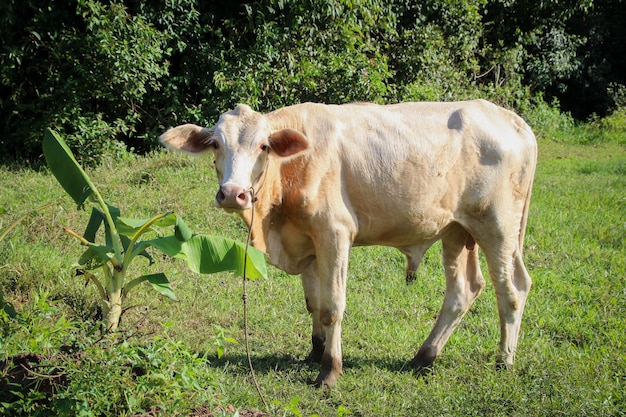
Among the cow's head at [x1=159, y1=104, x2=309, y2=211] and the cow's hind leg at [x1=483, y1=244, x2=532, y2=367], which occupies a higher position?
the cow's head at [x1=159, y1=104, x2=309, y2=211]

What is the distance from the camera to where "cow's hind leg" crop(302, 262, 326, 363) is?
17.9 feet

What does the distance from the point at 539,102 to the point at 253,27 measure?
8615 mm

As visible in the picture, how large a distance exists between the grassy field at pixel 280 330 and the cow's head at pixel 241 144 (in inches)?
40.5

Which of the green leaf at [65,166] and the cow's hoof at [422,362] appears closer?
the green leaf at [65,166]

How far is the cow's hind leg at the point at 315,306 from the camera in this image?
5.44m

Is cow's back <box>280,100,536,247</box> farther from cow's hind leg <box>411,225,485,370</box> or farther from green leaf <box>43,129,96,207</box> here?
green leaf <box>43,129,96,207</box>

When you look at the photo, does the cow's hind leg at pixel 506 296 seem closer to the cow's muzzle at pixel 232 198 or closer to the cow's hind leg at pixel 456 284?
the cow's hind leg at pixel 456 284

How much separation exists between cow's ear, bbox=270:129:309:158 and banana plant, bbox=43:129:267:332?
0.68 m

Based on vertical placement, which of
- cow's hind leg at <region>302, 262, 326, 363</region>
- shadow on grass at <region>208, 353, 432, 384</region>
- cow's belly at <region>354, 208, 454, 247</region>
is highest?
cow's belly at <region>354, 208, 454, 247</region>

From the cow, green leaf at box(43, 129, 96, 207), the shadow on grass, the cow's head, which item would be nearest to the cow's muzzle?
the cow's head

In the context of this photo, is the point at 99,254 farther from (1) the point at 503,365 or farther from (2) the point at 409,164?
(1) the point at 503,365

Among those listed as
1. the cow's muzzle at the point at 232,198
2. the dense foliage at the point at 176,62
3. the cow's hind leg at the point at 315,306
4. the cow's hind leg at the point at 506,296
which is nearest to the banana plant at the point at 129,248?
the cow's muzzle at the point at 232,198

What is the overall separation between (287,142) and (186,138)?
2.35 feet

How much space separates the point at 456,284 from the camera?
5730mm
